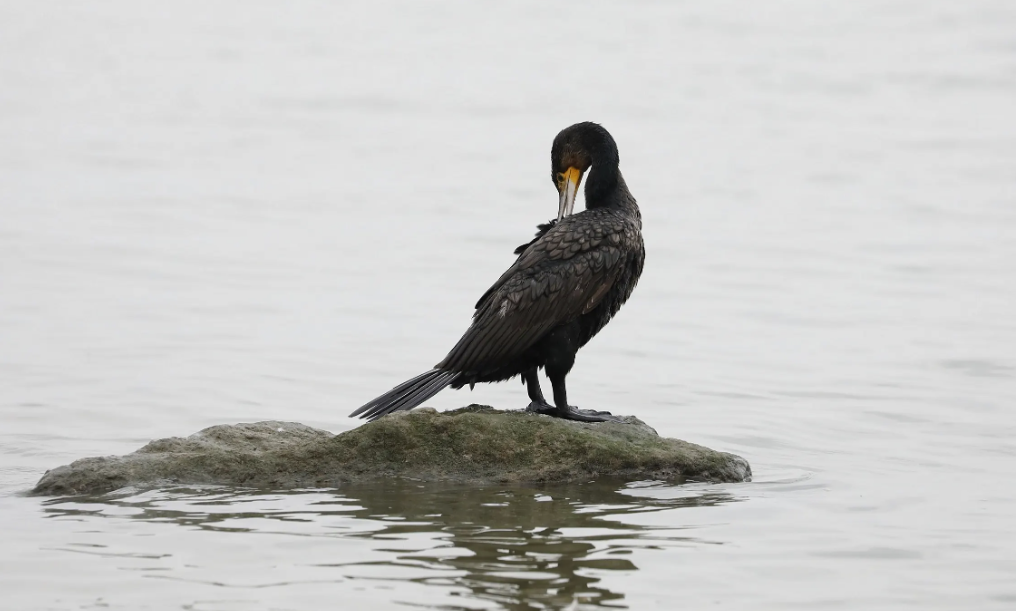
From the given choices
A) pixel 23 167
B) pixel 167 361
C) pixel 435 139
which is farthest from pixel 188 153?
pixel 167 361

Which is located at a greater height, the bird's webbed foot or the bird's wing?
the bird's wing

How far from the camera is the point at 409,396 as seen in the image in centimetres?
688

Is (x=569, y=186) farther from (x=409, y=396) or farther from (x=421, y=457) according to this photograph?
(x=421, y=457)

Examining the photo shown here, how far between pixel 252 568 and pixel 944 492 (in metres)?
3.75

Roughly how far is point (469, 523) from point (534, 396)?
1.12 m

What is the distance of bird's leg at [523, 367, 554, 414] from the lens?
274 inches

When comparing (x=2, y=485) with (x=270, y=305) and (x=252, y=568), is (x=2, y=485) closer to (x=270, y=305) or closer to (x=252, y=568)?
(x=252, y=568)

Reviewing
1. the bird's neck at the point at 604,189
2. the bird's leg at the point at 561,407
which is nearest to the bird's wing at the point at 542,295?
the bird's leg at the point at 561,407

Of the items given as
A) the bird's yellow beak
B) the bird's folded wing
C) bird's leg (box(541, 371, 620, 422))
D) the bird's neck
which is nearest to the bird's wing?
the bird's folded wing

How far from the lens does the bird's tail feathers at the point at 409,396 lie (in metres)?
6.83

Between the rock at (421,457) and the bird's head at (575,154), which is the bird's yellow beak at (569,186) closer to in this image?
the bird's head at (575,154)

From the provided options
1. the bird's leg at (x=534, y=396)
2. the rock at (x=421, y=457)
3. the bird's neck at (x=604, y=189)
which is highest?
the bird's neck at (x=604, y=189)

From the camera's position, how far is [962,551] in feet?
21.1

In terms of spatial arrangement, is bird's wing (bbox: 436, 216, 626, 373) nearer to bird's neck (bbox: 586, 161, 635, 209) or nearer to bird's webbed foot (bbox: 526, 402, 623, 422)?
bird's webbed foot (bbox: 526, 402, 623, 422)
